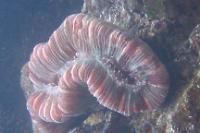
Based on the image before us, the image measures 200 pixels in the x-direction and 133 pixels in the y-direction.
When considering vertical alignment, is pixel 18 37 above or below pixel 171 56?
above

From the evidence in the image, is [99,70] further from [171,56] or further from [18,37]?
[18,37]

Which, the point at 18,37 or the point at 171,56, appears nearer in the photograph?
the point at 171,56

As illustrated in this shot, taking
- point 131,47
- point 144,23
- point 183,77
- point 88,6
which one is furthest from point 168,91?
point 88,6

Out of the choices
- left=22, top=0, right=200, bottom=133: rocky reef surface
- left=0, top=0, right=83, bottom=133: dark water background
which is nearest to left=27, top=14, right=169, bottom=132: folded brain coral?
left=22, top=0, right=200, bottom=133: rocky reef surface

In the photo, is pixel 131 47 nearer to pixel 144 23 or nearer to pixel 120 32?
pixel 120 32

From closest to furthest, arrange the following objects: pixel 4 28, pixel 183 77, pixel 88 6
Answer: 1. pixel 183 77
2. pixel 88 6
3. pixel 4 28

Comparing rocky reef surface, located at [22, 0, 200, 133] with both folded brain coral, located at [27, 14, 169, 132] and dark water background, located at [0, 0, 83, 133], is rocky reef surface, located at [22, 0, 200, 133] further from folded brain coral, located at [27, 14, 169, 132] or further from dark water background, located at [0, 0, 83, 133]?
dark water background, located at [0, 0, 83, 133]

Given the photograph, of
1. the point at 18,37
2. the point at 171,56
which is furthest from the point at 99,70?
the point at 18,37
